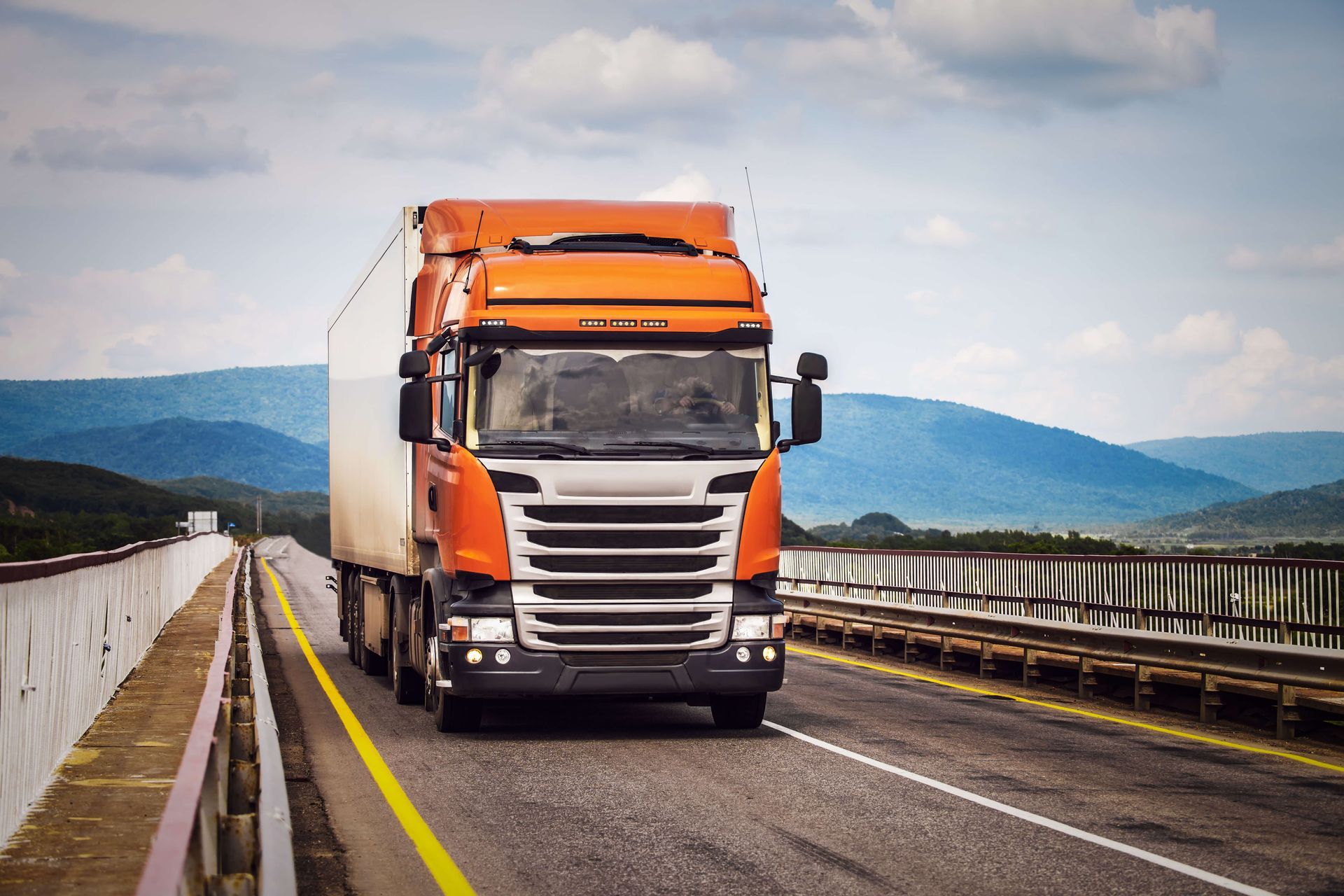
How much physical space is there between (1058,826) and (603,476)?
435 cm

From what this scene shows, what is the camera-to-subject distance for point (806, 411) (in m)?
12.5

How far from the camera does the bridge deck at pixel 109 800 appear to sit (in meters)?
6.86

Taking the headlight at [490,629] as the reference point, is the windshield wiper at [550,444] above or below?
above

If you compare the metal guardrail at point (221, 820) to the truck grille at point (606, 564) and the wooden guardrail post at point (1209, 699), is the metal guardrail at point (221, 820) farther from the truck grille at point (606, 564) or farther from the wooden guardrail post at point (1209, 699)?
the wooden guardrail post at point (1209, 699)

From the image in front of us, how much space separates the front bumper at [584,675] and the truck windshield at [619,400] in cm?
157

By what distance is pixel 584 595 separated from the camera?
11.9 m

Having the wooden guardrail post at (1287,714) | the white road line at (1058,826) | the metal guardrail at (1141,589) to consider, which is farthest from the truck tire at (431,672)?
the metal guardrail at (1141,589)

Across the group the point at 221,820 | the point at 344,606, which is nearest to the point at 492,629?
the point at 221,820

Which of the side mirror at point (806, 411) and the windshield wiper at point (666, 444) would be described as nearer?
the windshield wiper at point (666, 444)

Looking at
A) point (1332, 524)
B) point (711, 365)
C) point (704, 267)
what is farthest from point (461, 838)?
point (1332, 524)

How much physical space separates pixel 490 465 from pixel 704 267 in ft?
8.12

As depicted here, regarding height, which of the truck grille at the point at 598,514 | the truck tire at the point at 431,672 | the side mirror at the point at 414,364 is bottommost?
the truck tire at the point at 431,672

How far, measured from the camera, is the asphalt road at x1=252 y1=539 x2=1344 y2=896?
7.62 m

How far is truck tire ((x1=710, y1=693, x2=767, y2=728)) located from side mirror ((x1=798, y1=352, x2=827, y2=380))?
2664 mm
